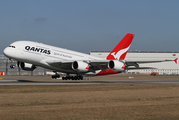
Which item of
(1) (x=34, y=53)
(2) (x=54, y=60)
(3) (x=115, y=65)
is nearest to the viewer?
(1) (x=34, y=53)

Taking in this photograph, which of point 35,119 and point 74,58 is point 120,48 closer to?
point 74,58

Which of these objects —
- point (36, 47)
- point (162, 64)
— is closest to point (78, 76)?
point (36, 47)

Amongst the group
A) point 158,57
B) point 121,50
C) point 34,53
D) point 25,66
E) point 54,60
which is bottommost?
point 25,66

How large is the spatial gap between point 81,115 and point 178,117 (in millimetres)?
4715

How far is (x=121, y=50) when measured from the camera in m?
50.8

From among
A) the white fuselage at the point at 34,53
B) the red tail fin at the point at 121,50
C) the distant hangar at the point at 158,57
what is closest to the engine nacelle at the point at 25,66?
the white fuselage at the point at 34,53

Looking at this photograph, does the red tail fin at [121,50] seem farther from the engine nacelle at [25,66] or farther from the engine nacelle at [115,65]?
the engine nacelle at [25,66]

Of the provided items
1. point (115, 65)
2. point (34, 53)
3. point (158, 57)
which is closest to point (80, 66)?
point (115, 65)

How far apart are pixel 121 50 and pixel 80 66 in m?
11.8

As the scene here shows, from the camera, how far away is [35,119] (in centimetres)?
1115

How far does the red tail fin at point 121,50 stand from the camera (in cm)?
5066

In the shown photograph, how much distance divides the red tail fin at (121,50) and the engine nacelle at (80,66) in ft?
28.0

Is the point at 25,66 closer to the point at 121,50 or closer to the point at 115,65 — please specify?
the point at 115,65

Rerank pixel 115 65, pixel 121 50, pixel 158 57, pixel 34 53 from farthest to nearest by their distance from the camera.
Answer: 1. pixel 158 57
2. pixel 121 50
3. pixel 115 65
4. pixel 34 53
